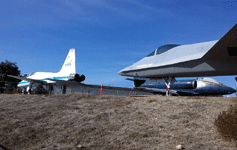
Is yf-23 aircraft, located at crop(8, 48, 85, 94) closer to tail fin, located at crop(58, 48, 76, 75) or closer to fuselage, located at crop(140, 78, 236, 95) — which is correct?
tail fin, located at crop(58, 48, 76, 75)

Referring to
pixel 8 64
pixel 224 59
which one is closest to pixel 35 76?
pixel 8 64

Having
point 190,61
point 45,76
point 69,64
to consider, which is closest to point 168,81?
point 190,61

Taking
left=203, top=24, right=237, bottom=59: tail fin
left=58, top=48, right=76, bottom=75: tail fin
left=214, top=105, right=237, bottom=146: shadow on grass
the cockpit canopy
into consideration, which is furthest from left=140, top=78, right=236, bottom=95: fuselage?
left=214, top=105, right=237, bottom=146: shadow on grass

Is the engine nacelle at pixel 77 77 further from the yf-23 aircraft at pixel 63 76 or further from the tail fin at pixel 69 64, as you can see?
the tail fin at pixel 69 64

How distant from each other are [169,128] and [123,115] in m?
2.17

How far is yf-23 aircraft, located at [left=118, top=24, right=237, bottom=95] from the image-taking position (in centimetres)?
962

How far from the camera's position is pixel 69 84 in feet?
79.2

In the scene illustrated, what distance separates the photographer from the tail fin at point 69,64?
23281 millimetres

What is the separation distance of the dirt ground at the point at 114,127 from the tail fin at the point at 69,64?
45.9ft

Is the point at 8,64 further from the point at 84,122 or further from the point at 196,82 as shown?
the point at 84,122

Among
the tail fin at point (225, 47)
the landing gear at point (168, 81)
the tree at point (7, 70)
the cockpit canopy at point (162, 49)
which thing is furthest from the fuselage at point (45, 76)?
the tree at point (7, 70)

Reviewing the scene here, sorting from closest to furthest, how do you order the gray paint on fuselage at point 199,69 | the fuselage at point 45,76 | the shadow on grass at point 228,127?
the shadow on grass at point 228,127, the gray paint on fuselage at point 199,69, the fuselage at point 45,76

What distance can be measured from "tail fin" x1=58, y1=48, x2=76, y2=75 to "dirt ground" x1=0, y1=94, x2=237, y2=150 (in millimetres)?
13998

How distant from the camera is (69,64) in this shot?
23.7 m
